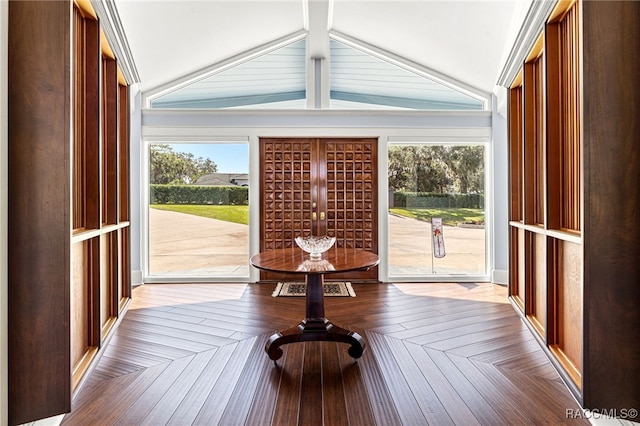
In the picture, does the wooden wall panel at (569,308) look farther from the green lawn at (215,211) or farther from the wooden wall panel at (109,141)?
the green lawn at (215,211)

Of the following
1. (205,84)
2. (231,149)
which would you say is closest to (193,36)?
(205,84)

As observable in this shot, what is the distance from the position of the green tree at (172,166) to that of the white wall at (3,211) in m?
3.17

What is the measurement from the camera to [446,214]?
4977mm

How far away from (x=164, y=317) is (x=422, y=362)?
7.62 feet

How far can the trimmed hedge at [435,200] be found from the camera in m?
4.96

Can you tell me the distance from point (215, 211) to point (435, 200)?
9.65 ft

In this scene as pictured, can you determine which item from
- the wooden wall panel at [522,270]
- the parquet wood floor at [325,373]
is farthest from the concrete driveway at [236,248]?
the wooden wall panel at [522,270]

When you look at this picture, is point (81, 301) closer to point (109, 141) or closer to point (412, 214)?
point (109, 141)

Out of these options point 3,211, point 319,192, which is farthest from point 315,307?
point 319,192

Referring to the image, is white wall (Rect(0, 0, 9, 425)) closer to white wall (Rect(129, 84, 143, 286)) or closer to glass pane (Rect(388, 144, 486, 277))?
white wall (Rect(129, 84, 143, 286))

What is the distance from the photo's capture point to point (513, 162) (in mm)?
3557

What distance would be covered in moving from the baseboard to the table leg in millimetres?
3028

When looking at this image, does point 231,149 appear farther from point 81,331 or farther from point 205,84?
point 81,331

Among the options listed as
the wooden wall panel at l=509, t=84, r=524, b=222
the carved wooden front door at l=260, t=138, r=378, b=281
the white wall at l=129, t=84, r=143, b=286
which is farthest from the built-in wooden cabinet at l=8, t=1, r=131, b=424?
the wooden wall panel at l=509, t=84, r=524, b=222
